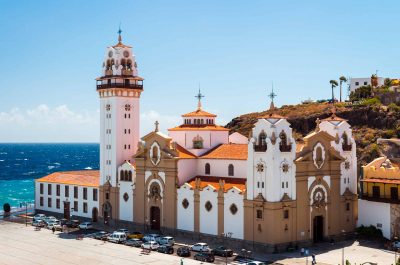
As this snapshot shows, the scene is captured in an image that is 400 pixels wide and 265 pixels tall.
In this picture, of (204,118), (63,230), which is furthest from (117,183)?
(204,118)

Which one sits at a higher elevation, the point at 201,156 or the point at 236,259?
the point at 201,156

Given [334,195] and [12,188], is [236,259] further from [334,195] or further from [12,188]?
[12,188]

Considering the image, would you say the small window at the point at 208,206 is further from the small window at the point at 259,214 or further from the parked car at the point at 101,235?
the parked car at the point at 101,235

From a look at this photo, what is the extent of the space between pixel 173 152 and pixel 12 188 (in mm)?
93267

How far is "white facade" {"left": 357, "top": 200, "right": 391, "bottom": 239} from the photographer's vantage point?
67.1m

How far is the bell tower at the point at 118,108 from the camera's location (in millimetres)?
79250

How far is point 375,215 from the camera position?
2704 inches

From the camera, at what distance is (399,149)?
110000 millimetres

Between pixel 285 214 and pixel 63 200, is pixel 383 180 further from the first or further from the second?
pixel 63 200

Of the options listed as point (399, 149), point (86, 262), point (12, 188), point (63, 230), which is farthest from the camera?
point (12, 188)

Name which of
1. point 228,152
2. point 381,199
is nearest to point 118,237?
point 228,152

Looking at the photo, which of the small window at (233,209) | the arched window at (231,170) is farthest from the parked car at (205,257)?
the arched window at (231,170)

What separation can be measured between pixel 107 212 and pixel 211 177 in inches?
677

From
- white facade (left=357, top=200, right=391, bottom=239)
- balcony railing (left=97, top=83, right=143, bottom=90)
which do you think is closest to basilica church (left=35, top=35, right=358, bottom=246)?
balcony railing (left=97, top=83, right=143, bottom=90)
